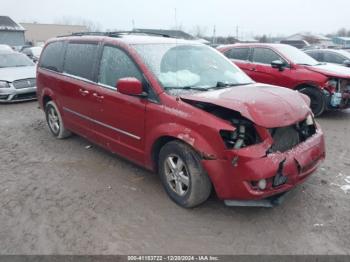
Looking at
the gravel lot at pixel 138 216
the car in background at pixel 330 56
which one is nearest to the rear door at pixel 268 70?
the gravel lot at pixel 138 216

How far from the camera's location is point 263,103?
131 inches

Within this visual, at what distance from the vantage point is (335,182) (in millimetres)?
4250

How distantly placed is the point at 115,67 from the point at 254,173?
7.58 feet

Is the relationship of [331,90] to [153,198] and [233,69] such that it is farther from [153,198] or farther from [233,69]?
[153,198]

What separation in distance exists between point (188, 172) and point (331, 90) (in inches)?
210

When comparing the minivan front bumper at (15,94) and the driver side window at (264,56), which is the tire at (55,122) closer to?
the minivan front bumper at (15,94)

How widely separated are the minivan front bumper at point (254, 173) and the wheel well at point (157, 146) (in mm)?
617

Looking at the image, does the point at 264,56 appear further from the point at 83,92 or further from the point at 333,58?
the point at 83,92

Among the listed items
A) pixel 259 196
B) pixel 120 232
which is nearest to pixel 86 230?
pixel 120 232

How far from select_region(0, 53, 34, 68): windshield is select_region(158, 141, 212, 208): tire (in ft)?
28.7

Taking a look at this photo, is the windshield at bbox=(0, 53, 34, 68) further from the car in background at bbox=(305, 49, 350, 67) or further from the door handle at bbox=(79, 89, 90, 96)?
the car in background at bbox=(305, 49, 350, 67)

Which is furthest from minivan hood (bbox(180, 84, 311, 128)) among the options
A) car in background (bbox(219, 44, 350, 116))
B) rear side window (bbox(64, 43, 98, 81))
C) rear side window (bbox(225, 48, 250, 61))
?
rear side window (bbox(225, 48, 250, 61))

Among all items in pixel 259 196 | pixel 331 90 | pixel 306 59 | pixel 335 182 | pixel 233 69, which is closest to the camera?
pixel 259 196

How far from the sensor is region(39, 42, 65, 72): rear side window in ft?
18.4
